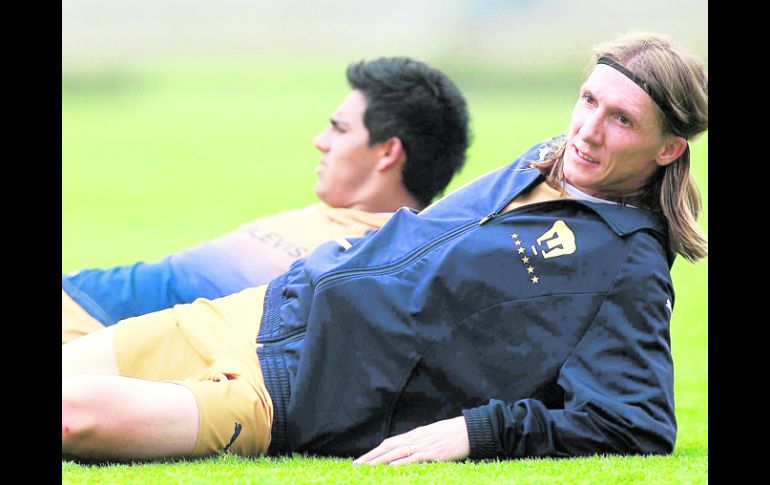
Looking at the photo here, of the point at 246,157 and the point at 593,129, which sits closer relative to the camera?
the point at 593,129

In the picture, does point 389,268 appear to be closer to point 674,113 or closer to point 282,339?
point 282,339

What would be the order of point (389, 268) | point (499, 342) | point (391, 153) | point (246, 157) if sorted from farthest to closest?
1. point (246, 157)
2. point (391, 153)
3. point (389, 268)
4. point (499, 342)

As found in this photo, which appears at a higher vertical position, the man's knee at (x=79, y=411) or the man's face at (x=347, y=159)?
the man's face at (x=347, y=159)

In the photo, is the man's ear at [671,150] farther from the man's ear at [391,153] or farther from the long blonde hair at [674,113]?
the man's ear at [391,153]

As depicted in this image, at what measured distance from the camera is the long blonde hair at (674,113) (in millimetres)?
3869

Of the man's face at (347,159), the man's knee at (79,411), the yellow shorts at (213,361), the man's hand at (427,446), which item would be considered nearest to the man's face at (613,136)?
the man's hand at (427,446)

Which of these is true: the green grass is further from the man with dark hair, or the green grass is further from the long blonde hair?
the man with dark hair

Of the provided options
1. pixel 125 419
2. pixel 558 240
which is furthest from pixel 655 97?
pixel 125 419

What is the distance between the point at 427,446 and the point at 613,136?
110cm

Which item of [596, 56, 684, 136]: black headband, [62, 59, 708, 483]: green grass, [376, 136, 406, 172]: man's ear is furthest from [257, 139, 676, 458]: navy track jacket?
[376, 136, 406, 172]: man's ear

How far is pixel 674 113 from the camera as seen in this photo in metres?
3.88

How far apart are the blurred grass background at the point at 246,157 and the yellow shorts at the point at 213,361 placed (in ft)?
0.37
